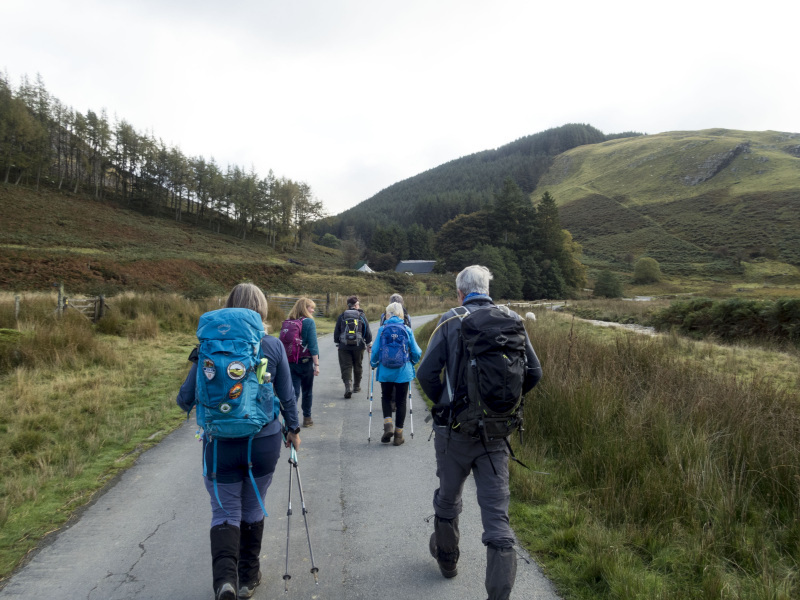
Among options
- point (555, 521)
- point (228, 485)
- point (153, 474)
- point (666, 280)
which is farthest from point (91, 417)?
point (666, 280)

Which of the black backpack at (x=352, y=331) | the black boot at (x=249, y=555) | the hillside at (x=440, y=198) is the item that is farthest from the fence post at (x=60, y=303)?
the hillside at (x=440, y=198)

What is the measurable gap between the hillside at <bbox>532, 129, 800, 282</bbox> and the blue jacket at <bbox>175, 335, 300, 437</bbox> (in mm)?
73467

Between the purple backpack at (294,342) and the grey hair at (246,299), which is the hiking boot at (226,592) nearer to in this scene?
the grey hair at (246,299)

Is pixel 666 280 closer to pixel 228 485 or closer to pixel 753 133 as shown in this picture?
pixel 228 485

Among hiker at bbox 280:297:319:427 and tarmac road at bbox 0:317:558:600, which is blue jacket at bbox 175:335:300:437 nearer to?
tarmac road at bbox 0:317:558:600

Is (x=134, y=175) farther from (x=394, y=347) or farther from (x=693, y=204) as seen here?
(x=693, y=204)

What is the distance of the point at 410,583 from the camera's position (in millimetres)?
3072

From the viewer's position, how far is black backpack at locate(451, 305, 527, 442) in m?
2.74

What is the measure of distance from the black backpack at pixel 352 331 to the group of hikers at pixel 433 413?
5119 mm

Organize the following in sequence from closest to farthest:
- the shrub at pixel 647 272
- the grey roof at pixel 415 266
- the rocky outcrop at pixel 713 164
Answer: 1. the shrub at pixel 647 272
2. the grey roof at pixel 415 266
3. the rocky outcrop at pixel 713 164

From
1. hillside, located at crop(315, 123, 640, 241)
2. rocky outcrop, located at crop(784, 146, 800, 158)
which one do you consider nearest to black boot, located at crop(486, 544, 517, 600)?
hillside, located at crop(315, 123, 640, 241)

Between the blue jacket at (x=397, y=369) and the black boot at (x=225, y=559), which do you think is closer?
the black boot at (x=225, y=559)

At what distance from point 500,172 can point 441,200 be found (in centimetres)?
6770

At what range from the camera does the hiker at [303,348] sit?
6.65 m
